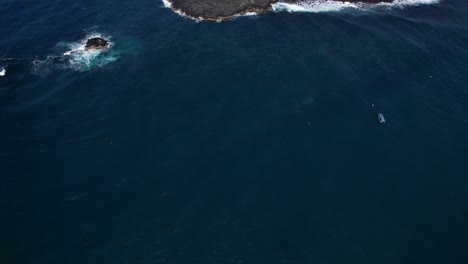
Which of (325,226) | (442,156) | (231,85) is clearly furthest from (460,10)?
(325,226)

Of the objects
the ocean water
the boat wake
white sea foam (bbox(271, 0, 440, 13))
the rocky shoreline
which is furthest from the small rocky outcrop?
white sea foam (bbox(271, 0, 440, 13))

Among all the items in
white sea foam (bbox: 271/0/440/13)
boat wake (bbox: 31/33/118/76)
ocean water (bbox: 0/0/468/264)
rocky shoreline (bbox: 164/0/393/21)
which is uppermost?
rocky shoreline (bbox: 164/0/393/21)

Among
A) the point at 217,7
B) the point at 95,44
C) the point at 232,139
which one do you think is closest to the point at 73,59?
the point at 95,44

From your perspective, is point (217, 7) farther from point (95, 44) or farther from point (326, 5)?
point (95, 44)

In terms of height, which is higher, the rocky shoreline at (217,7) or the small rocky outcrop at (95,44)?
the rocky shoreline at (217,7)

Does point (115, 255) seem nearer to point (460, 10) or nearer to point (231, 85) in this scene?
point (231, 85)

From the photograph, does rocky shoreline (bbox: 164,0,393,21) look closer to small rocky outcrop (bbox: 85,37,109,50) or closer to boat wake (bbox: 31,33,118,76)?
small rocky outcrop (bbox: 85,37,109,50)

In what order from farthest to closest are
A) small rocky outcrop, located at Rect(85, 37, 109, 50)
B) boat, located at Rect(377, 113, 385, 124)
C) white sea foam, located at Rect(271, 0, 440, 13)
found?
white sea foam, located at Rect(271, 0, 440, 13), small rocky outcrop, located at Rect(85, 37, 109, 50), boat, located at Rect(377, 113, 385, 124)

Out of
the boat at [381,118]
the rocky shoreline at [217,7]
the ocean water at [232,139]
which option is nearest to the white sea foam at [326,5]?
the rocky shoreline at [217,7]

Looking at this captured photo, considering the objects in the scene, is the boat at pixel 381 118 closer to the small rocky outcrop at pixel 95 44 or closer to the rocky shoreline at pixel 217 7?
the rocky shoreline at pixel 217 7
